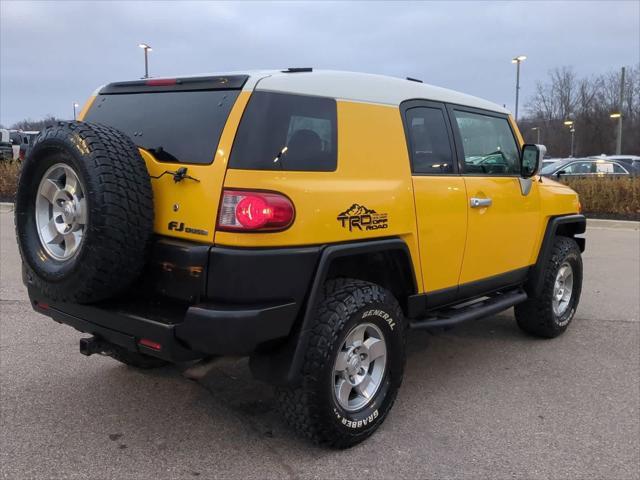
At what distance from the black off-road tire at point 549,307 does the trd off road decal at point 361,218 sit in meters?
2.35

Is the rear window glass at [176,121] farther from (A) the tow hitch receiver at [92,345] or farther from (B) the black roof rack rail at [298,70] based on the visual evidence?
(A) the tow hitch receiver at [92,345]

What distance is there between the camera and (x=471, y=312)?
12.9 ft

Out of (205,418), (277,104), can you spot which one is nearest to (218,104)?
(277,104)

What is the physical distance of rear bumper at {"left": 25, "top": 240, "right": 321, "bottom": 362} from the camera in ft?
8.46

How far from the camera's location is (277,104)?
278 centimetres

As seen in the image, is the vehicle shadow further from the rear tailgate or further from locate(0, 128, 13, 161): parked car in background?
locate(0, 128, 13, 161): parked car in background

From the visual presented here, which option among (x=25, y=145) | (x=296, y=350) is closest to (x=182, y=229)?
(x=296, y=350)

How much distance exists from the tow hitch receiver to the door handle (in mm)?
2499

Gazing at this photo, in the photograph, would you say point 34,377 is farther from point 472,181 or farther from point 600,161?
point 600,161

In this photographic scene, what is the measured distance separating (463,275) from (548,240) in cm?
130

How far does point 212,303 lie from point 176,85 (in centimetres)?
129

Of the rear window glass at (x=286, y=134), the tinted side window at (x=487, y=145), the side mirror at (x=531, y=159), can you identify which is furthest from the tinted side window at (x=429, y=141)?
the side mirror at (x=531, y=159)

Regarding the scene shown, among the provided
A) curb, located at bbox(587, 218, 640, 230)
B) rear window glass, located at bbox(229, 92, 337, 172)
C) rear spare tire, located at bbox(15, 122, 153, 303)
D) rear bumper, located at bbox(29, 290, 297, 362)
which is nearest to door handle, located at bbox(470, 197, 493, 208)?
rear window glass, located at bbox(229, 92, 337, 172)

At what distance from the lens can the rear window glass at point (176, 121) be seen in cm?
280
